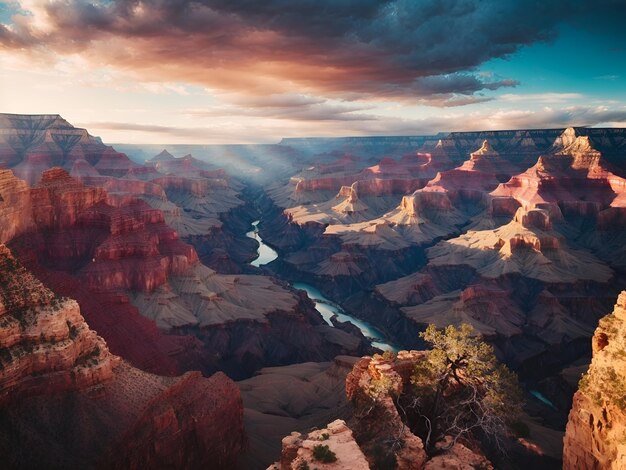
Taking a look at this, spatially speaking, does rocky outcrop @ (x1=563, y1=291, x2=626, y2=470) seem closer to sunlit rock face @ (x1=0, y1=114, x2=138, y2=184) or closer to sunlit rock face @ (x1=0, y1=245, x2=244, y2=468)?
sunlit rock face @ (x1=0, y1=245, x2=244, y2=468)

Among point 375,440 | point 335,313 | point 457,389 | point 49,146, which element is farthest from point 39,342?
point 49,146

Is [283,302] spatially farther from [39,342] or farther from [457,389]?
[457,389]

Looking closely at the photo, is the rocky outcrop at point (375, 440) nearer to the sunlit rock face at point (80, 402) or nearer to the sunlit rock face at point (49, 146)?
the sunlit rock face at point (80, 402)

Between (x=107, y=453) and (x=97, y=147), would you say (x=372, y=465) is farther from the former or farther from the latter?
(x=97, y=147)

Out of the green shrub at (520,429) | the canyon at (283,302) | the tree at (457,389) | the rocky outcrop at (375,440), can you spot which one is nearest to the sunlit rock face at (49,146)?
the canyon at (283,302)

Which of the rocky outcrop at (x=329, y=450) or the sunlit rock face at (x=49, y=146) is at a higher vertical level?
the sunlit rock face at (x=49, y=146)

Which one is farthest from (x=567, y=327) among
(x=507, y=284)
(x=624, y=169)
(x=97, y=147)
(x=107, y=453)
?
(x=97, y=147)
